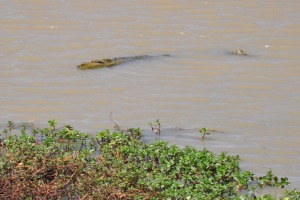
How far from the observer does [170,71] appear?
30.3 ft

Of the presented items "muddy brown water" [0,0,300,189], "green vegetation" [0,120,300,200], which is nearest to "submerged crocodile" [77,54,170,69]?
"muddy brown water" [0,0,300,189]

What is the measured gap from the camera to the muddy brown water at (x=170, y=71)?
7.72 metres

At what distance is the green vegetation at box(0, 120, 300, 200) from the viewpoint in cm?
582

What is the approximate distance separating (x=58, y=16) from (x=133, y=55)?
71.9 inches

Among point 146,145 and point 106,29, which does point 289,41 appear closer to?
point 106,29

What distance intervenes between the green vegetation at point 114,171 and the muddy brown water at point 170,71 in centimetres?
57

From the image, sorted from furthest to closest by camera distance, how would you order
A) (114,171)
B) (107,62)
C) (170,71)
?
(107,62) → (170,71) → (114,171)

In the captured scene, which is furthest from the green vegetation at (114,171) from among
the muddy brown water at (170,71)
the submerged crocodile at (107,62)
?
the submerged crocodile at (107,62)

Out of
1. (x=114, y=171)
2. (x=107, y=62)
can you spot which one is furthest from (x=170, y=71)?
(x=114, y=171)

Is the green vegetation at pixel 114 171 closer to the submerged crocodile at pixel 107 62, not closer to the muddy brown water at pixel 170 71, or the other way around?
the muddy brown water at pixel 170 71

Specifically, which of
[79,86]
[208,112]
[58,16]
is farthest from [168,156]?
[58,16]

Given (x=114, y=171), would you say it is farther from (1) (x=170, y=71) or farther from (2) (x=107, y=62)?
(2) (x=107, y=62)

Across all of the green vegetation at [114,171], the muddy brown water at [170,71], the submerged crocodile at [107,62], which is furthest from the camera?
the submerged crocodile at [107,62]

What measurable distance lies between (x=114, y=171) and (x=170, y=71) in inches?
127
